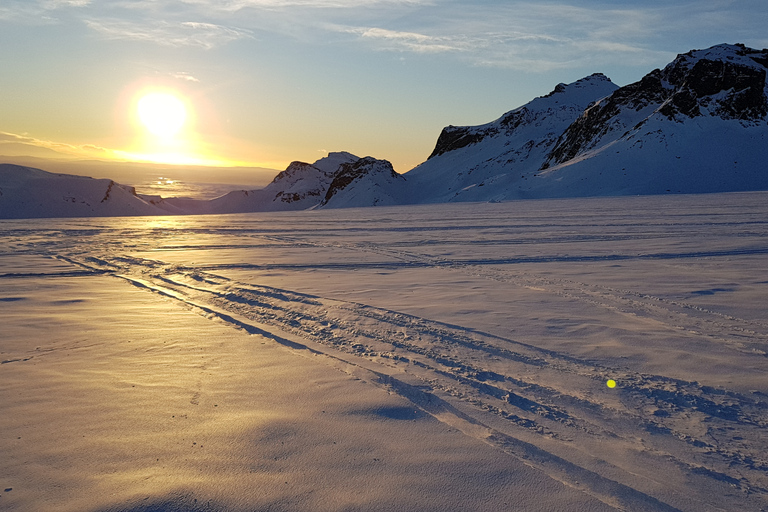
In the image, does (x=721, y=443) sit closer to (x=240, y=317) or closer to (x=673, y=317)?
(x=673, y=317)

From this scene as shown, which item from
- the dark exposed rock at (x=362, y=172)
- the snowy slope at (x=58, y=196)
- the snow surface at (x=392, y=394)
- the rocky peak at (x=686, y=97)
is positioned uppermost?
the rocky peak at (x=686, y=97)

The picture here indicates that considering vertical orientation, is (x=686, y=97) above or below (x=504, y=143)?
below

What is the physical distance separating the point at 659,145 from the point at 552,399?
69827 millimetres

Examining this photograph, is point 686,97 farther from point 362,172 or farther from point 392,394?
point 392,394

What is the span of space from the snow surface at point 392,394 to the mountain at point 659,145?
51467mm

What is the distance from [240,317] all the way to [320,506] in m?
4.63

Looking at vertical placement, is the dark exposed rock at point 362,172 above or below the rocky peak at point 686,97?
below

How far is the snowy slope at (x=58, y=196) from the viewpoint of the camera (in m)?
75.9

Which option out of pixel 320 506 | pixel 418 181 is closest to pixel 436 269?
pixel 320 506

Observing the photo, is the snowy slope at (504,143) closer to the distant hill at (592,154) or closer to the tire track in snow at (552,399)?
the distant hill at (592,154)

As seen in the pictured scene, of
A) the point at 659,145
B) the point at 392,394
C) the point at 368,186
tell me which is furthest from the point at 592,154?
the point at 392,394

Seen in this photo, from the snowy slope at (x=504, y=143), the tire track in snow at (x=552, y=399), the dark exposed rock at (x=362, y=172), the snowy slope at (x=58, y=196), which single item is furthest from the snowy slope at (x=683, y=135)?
the snowy slope at (x=58, y=196)

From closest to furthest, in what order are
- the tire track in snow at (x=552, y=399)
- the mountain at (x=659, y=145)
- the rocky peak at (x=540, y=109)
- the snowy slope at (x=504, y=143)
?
the tire track in snow at (x=552, y=399) → the mountain at (x=659, y=145) → the snowy slope at (x=504, y=143) → the rocky peak at (x=540, y=109)

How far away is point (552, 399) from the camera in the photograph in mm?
4117
